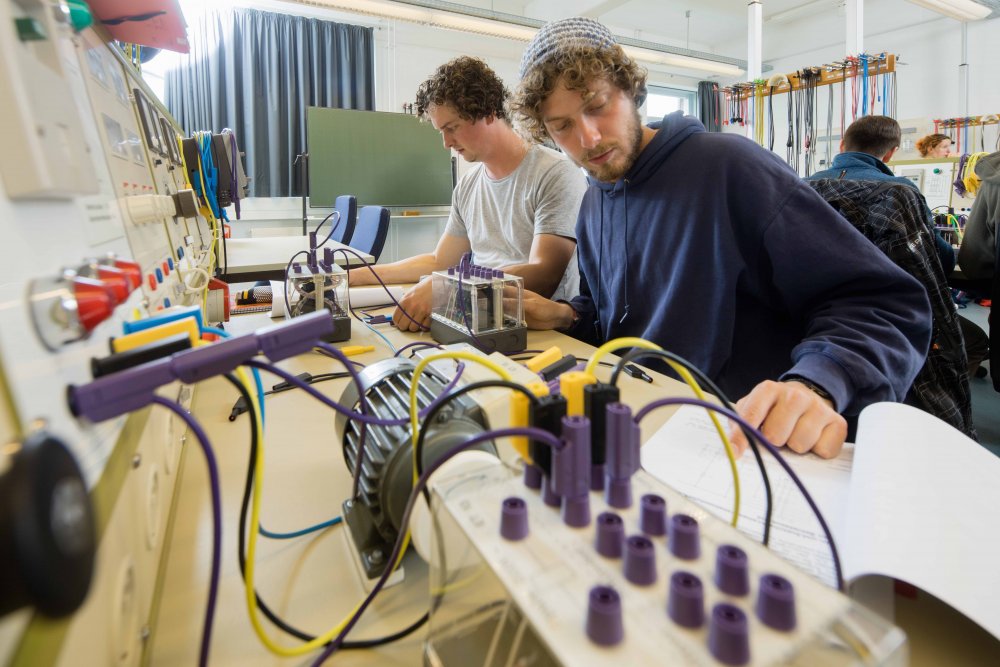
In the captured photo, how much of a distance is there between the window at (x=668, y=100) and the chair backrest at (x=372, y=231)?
16.1 feet

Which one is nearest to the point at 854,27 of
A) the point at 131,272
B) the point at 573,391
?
the point at 573,391

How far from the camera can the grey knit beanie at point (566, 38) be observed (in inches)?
43.9

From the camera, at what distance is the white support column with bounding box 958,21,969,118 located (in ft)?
16.7

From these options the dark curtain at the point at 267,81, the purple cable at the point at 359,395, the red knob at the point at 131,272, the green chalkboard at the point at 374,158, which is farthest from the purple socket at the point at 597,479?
the dark curtain at the point at 267,81

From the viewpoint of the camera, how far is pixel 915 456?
0.50m

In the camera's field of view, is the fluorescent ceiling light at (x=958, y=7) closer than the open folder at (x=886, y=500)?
No

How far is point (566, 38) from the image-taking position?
112 cm

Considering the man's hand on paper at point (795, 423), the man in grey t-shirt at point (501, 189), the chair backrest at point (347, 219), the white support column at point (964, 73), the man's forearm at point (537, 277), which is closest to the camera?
the man's hand on paper at point (795, 423)

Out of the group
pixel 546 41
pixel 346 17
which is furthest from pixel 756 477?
pixel 346 17

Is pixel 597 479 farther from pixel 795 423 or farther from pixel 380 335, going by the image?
pixel 380 335

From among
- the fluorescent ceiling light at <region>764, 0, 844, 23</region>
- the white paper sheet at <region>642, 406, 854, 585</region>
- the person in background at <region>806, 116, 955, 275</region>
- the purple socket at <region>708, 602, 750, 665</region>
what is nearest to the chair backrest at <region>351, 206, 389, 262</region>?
the person in background at <region>806, 116, 955, 275</region>

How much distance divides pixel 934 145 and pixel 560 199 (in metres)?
3.93

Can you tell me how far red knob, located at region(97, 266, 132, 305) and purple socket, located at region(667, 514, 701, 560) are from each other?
36 centimetres

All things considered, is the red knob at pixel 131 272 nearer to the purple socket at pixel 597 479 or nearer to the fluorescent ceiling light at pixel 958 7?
the purple socket at pixel 597 479
